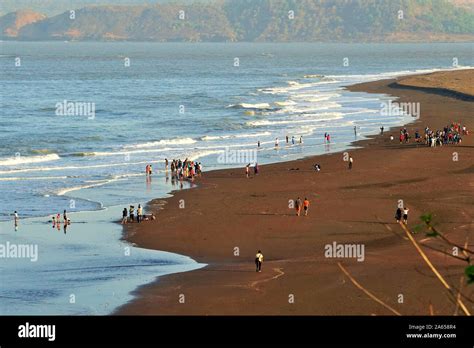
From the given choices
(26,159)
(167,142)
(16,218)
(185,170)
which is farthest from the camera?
(167,142)

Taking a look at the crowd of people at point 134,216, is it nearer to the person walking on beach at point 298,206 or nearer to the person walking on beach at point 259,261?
the person walking on beach at point 298,206

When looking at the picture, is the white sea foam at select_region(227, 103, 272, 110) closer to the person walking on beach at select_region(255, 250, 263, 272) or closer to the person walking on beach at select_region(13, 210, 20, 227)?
the person walking on beach at select_region(13, 210, 20, 227)

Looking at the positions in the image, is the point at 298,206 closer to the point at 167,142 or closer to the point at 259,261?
the point at 259,261

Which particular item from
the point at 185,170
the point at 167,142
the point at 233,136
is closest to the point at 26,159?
the point at 167,142

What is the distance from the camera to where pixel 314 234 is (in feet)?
108

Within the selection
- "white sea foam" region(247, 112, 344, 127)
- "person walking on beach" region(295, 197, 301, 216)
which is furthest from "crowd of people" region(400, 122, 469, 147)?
"person walking on beach" region(295, 197, 301, 216)

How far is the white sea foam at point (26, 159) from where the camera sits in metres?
56.5

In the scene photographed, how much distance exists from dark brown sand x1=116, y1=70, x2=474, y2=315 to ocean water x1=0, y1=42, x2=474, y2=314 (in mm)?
1668

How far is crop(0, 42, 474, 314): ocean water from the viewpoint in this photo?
93.8ft

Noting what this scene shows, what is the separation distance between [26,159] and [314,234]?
29.7 m

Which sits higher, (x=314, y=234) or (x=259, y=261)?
(x=259, y=261)

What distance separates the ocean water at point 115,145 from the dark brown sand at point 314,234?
167 centimetres

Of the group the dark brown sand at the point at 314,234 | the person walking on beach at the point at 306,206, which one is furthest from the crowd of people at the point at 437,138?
the person walking on beach at the point at 306,206
